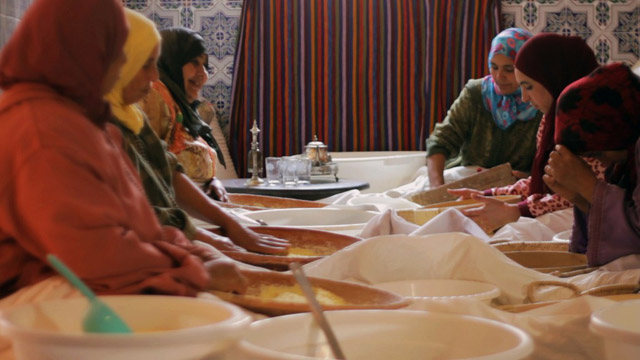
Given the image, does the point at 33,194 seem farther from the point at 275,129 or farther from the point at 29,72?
the point at 275,129

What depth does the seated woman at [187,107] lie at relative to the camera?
2.30 m

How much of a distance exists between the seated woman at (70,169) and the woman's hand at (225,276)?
0.20ft

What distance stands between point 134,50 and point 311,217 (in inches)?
40.1

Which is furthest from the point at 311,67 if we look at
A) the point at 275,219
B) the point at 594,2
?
the point at 275,219

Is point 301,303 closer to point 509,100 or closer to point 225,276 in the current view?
point 225,276

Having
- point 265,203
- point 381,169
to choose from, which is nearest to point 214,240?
point 265,203

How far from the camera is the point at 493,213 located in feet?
6.70

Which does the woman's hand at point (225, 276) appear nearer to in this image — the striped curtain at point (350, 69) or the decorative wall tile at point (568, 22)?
the striped curtain at point (350, 69)

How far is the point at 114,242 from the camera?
64 cm

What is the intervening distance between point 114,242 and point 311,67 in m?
4.68

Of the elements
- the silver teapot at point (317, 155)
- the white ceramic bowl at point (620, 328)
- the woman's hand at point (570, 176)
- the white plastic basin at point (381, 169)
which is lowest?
the white plastic basin at point (381, 169)

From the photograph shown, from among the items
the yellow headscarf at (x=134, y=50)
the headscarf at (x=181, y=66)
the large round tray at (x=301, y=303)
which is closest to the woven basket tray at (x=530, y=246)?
the large round tray at (x=301, y=303)

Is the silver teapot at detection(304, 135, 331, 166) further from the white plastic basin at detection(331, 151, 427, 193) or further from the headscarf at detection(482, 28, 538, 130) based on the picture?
the headscarf at detection(482, 28, 538, 130)

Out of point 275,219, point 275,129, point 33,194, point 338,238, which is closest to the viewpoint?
point 33,194
